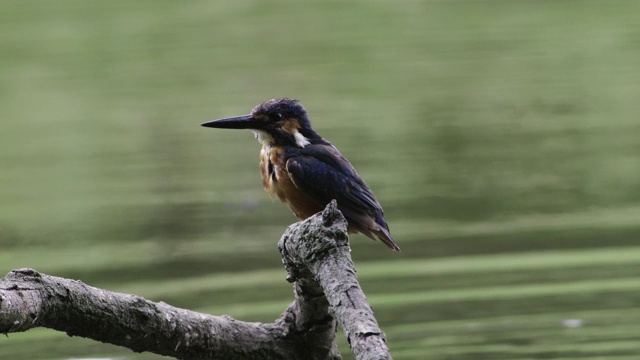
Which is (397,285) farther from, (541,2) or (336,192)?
(541,2)

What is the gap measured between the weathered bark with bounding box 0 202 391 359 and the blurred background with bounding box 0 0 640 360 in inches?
44.4

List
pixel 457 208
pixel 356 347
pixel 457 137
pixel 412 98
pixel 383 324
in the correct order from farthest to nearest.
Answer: pixel 412 98
pixel 457 137
pixel 457 208
pixel 383 324
pixel 356 347

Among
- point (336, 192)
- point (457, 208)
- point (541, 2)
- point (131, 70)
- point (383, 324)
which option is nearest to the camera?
point (336, 192)

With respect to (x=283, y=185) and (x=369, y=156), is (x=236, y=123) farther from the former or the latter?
(x=369, y=156)

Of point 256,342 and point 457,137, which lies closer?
point 256,342

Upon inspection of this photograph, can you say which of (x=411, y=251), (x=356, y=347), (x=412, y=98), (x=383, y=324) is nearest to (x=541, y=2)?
(x=412, y=98)

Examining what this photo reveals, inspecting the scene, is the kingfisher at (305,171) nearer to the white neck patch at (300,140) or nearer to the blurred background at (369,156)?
the white neck patch at (300,140)

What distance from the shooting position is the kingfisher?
461 cm

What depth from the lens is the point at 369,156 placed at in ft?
29.0

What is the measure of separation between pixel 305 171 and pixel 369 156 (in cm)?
423

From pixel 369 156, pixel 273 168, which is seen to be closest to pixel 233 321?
pixel 273 168

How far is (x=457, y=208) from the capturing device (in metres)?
7.68

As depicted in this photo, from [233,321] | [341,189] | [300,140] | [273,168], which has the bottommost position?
[233,321]

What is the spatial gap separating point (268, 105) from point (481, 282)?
1.86 metres
